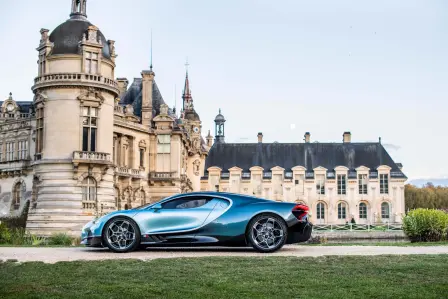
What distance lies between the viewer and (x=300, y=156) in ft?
289

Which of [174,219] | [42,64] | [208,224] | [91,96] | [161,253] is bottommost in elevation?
[161,253]

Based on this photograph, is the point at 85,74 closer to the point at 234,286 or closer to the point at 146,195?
the point at 146,195

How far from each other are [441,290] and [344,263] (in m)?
2.98

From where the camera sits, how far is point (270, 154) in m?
89.3

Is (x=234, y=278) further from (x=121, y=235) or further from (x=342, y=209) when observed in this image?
(x=342, y=209)

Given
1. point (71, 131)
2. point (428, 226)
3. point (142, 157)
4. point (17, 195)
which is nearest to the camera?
point (428, 226)

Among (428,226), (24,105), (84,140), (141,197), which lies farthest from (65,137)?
(428,226)

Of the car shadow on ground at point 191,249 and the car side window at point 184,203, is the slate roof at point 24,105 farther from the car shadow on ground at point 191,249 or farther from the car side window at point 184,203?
the car side window at point 184,203

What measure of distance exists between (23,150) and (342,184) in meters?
47.6

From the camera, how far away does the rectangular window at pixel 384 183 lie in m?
83.3

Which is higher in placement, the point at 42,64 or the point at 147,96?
the point at 147,96

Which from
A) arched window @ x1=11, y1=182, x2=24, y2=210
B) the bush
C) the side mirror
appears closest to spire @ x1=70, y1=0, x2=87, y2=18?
arched window @ x1=11, y1=182, x2=24, y2=210

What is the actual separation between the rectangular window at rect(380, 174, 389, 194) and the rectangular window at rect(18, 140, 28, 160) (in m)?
49.7

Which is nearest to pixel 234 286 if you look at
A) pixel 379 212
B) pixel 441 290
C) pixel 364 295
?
pixel 364 295
